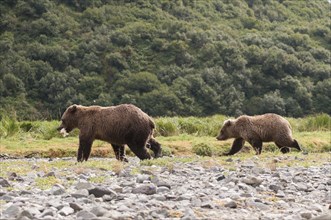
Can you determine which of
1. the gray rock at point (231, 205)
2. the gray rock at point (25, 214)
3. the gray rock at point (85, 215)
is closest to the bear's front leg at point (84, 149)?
the gray rock at point (231, 205)

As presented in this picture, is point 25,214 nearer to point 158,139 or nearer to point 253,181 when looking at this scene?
point 253,181

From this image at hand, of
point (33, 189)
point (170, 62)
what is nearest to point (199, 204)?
point (33, 189)

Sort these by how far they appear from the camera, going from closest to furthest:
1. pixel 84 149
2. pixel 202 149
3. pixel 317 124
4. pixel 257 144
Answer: pixel 84 149 < pixel 257 144 < pixel 202 149 < pixel 317 124

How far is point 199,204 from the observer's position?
7688 millimetres

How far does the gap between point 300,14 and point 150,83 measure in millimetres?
40574

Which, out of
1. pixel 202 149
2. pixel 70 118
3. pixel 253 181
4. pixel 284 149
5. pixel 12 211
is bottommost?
pixel 202 149

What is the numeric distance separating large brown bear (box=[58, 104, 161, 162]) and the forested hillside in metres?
36.3

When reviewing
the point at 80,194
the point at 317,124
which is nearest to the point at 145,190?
the point at 80,194

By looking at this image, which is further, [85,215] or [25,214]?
[85,215]

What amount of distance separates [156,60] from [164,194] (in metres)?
59.3

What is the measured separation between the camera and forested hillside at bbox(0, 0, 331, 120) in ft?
188

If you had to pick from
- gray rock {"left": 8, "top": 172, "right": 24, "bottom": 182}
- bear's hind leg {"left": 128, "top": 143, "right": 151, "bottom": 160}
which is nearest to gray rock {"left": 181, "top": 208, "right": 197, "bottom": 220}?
gray rock {"left": 8, "top": 172, "right": 24, "bottom": 182}

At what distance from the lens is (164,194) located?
8.28 metres

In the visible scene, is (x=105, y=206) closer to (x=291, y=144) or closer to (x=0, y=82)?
(x=291, y=144)
